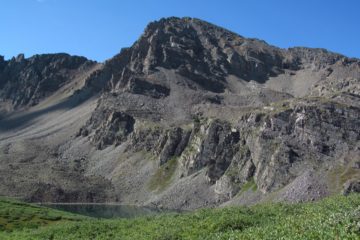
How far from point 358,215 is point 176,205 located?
161 meters

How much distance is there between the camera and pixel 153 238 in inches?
1861

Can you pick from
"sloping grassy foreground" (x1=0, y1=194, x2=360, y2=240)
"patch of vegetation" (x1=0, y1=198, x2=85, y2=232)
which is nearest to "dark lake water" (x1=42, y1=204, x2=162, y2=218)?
"patch of vegetation" (x1=0, y1=198, x2=85, y2=232)

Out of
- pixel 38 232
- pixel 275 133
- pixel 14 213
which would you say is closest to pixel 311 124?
pixel 275 133

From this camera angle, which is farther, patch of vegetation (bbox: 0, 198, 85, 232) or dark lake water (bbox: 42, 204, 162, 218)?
dark lake water (bbox: 42, 204, 162, 218)

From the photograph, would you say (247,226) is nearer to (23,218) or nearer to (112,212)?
(23,218)

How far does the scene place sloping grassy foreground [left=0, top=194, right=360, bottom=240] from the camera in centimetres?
2795

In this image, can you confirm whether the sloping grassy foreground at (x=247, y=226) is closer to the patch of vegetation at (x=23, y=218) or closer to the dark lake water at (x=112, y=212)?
the patch of vegetation at (x=23, y=218)

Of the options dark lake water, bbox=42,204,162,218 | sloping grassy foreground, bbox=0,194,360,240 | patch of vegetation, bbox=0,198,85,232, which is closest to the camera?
sloping grassy foreground, bbox=0,194,360,240

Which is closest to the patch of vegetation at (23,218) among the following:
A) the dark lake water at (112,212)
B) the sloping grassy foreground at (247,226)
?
the sloping grassy foreground at (247,226)

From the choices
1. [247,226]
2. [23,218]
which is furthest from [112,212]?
[247,226]

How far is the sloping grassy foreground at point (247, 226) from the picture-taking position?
27953mm

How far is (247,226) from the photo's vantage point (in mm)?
48812

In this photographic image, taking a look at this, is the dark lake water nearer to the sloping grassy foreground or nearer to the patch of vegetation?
the patch of vegetation

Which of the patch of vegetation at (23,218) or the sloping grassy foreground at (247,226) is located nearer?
the sloping grassy foreground at (247,226)
